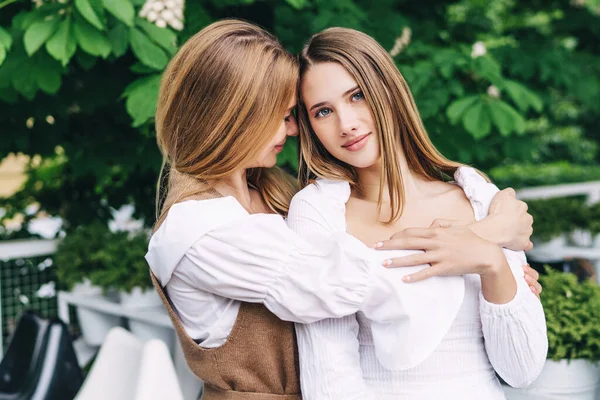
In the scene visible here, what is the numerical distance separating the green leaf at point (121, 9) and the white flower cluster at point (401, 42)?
1223 millimetres

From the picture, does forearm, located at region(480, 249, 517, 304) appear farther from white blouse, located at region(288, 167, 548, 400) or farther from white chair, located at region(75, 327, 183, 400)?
A: white chair, located at region(75, 327, 183, 400)

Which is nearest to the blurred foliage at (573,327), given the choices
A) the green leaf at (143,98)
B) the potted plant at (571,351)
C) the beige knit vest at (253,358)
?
the potted plant at (571,351)

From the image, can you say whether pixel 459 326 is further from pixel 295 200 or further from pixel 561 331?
pixel 561 331

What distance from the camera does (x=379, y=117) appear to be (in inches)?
61.7

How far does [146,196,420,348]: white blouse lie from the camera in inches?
53.4

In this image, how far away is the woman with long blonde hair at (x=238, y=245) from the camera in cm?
137

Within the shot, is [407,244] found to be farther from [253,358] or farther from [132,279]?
[132,279]

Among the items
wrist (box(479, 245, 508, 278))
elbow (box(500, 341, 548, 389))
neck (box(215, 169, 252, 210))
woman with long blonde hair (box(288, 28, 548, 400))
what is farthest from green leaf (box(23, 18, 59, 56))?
elbow (box(500, 341, 548, 389))

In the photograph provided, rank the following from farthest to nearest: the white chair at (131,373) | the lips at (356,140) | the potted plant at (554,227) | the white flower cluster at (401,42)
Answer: the potted plant at (554,227)
the white flower cluster at (401,42)
the lips at (356,140)
the white chair at (131,373)

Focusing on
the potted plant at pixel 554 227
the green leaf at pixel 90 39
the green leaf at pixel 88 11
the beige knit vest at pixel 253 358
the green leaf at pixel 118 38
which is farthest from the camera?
the potted plant at pixel 554 227

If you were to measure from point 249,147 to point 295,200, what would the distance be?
200 mm

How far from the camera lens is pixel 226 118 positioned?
59.3 inches

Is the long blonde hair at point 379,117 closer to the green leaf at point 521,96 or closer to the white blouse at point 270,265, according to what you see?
the white blouse at point 270,265

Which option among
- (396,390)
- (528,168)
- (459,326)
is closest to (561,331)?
(459,326)
